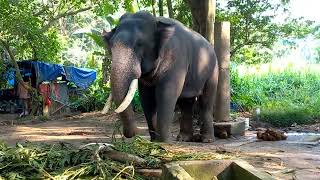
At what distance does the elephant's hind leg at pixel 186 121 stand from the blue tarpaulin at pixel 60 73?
36.8ft

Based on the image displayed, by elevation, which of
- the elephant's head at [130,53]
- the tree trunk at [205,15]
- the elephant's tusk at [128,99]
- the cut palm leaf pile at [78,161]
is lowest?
the cut palm leaf pile at [78,161]

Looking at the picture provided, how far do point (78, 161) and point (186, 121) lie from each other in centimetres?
436

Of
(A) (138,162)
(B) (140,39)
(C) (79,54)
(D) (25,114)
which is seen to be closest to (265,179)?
(A) (138,162)

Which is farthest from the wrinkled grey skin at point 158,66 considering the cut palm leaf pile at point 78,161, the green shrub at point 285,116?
the green shrub at point 285,116

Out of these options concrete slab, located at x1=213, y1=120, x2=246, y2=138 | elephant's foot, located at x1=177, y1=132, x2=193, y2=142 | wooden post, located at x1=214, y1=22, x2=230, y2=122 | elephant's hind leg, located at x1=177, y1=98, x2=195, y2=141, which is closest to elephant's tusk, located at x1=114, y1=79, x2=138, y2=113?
elephant's hind leg, located at x1=177, y1=98, x2=195, y2=141

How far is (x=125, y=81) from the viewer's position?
5.60 m

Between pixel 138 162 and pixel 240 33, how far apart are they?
43.8ft

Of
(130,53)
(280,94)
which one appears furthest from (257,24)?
(130,53)

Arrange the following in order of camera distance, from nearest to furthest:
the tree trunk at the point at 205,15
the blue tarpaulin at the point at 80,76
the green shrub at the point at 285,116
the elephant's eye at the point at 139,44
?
the elephant's eye at the point at 139,44 → the tree trunk at the point at 205,15 → the green shrub at the point at 285,116 → the blue tarpaulin at the point at 80,76

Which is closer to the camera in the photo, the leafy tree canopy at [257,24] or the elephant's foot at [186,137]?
the elephant's foot at [186,137]

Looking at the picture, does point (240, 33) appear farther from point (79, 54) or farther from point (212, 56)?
point (79, 54)

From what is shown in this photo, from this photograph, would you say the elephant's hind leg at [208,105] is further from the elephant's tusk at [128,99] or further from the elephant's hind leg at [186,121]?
the elephant's tusk at [128,99]

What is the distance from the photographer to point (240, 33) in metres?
16.5

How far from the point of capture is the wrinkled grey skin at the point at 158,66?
5.70m
